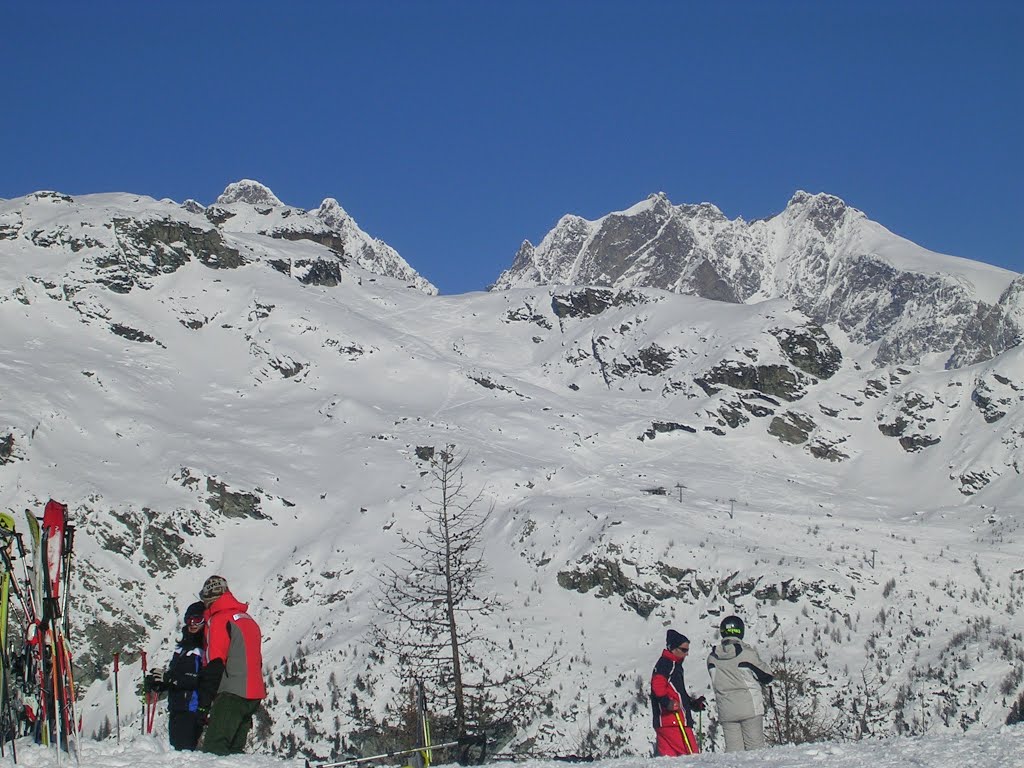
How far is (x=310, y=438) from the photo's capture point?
70125mm

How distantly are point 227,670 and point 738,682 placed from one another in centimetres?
529

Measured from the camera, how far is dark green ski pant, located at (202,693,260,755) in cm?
938

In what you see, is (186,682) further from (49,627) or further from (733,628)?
(733,628)

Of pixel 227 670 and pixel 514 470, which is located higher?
pixel 514 470

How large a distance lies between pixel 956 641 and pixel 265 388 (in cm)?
5375

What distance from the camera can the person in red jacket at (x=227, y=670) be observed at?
9.16m

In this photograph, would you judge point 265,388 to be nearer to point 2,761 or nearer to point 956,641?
point 956,641

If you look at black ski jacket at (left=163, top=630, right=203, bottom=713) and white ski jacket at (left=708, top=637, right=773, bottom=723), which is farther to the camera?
white ski jacket at (left=708, top=637, right=773, bottom=723)

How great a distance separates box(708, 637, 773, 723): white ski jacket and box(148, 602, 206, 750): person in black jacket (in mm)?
5240

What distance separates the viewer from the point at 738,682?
11.2 m

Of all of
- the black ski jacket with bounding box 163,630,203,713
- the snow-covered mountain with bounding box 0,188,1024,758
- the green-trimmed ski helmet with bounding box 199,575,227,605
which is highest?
the snow-covered mountain with bounding box 0,188,1024,758

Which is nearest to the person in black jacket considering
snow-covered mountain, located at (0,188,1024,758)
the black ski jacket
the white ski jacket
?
the black ski jacket

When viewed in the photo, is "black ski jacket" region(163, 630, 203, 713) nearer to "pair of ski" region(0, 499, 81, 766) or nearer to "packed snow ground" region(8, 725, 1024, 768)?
"packed snow ground" region(8, 725, 1024, 768)

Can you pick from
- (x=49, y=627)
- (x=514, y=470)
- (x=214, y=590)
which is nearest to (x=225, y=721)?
(x=214, y=590)
